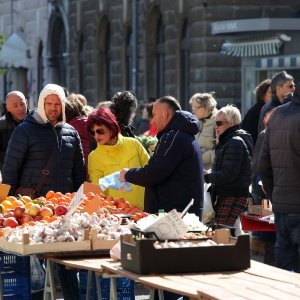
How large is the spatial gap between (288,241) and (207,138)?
386cm

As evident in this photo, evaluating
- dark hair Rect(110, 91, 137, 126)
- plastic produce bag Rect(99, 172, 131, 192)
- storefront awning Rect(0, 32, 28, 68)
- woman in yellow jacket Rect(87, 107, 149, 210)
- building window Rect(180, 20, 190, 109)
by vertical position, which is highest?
storefront awning Rect(0, 32, 28, 68)

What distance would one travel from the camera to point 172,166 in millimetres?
9875

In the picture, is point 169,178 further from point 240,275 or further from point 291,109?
point 240,275

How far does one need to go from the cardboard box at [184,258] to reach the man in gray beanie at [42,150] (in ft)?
12.2

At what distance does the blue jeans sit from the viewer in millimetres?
10055

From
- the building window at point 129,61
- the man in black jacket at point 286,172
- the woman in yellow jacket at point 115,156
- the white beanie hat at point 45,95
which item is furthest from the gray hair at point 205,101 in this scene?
the building window at point 129,61

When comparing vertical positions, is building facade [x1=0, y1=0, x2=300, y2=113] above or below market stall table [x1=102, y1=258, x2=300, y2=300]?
above

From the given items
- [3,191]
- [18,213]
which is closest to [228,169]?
[3,191]

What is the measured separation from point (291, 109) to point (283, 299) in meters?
3.72

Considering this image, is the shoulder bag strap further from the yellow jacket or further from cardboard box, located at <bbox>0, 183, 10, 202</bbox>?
cardboard box, located at <bbox>0, 183, 10, 202</bbox>

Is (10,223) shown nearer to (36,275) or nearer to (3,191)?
(3,191)

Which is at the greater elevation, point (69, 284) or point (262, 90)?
point (262, 90)

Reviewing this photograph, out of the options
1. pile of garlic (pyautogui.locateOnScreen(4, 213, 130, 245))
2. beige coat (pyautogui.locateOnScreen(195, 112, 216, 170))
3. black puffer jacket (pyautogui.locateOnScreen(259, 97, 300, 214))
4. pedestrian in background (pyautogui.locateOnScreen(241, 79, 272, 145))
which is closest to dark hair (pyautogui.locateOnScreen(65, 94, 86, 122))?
beige coat (pyautogui.locateOnScreen(195, 112, 216, 170))

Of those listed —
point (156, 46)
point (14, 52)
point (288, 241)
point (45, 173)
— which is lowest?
point (288, 241)
